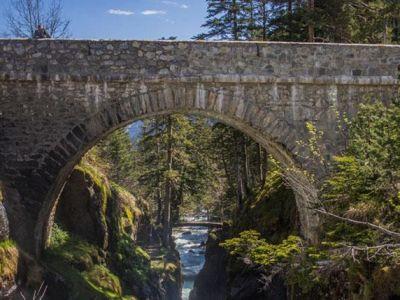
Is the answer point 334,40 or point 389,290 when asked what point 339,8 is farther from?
point 389,290

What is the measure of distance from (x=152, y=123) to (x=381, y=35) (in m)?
13.6

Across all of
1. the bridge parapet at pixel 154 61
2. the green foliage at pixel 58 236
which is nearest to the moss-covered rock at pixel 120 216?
the green foliage at pixel 58 236

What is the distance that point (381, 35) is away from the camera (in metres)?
21.8

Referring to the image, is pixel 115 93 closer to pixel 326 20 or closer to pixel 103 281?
pixel 103 281

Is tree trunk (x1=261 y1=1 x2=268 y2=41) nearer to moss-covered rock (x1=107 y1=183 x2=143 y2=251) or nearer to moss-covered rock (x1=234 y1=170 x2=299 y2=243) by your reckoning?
moss-covered rock (x1=234 y1=170 x2=299 y2=243)

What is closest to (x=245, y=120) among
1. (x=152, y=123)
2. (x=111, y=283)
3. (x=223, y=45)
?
(x=223, y=45)

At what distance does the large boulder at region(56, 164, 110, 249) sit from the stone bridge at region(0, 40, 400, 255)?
12.0 ft

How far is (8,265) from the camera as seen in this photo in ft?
32.6

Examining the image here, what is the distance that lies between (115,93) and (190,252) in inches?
1276

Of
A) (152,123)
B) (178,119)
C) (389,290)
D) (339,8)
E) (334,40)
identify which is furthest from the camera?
(152,123)

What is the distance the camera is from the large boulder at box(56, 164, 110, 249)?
51.0ft

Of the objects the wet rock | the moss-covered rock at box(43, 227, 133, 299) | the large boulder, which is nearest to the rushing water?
the wet rock

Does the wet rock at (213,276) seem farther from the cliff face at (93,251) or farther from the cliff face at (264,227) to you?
the cliff face at (93,251)

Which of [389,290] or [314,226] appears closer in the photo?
[389,290]
